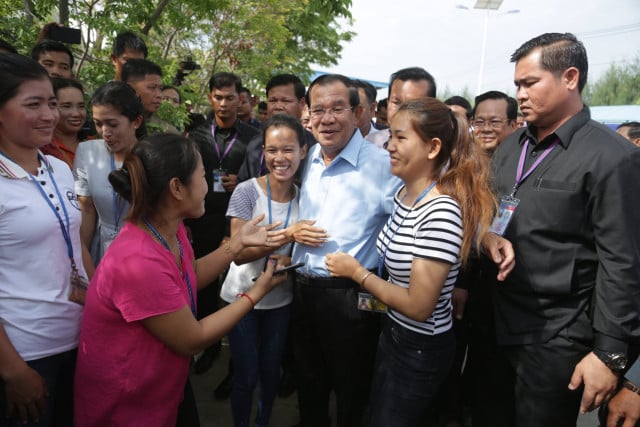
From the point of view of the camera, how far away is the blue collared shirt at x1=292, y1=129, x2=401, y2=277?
88.9 inches

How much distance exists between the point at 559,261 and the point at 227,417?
98.8 inches

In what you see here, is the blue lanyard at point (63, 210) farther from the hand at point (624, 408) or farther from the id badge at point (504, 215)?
the hand at point (624, 408)

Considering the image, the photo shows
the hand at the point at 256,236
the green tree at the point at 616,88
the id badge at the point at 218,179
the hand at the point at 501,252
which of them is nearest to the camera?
the hand at the point at 501,252

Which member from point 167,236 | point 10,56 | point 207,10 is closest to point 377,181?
point 167,236

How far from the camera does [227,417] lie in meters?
2.93

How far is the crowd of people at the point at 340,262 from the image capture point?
156cm

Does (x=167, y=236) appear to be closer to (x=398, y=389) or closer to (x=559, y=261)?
(x=398, y=389)

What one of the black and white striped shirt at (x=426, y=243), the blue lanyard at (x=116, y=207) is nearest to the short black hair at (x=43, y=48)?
the blue lanyard at (x=116, y=207)

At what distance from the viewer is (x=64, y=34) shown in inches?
141

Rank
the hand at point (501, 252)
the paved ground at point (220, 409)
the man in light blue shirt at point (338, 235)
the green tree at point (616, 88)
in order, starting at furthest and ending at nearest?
the green tree at point (616, 88) < the paved ground at point (220, 409) < the man in light blue shirt at point (338, 235) < the hand at point (501, 252)

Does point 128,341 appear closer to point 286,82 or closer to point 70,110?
point 70,110

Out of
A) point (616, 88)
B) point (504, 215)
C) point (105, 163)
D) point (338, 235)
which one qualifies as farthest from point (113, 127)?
point (616, 88)

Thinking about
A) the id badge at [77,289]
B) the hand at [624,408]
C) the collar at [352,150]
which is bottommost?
the hand at [624,408]

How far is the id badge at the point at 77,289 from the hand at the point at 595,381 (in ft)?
7.36
